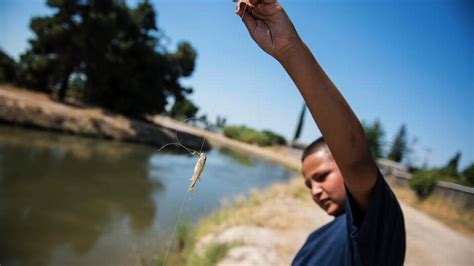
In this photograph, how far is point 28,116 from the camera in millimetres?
20812

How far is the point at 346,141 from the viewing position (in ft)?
3.39

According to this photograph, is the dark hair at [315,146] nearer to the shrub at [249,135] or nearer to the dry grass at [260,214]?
the dry grass at [260,214]

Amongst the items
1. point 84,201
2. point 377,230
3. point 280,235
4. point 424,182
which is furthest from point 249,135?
point 377,230

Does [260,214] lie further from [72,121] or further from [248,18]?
[72,121]

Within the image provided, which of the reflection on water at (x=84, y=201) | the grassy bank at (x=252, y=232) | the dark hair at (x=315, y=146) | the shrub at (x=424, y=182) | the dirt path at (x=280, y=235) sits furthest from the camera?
the shrub at (x=424, y=182)

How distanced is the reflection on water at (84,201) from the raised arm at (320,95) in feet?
21.5

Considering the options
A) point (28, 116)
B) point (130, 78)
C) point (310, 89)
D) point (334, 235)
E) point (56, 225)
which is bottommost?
point (56, 225)

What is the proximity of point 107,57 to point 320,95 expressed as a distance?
31593mm

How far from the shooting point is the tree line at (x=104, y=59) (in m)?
28.0

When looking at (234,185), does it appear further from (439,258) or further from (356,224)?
(356,224)

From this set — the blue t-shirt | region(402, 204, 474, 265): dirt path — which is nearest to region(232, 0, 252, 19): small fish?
the blue t-shirt

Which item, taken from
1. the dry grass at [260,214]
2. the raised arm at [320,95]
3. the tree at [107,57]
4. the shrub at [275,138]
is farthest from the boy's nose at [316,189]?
the shrub at [275,138]

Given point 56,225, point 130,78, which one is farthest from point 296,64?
point 130,78

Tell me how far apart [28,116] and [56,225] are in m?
15.1
